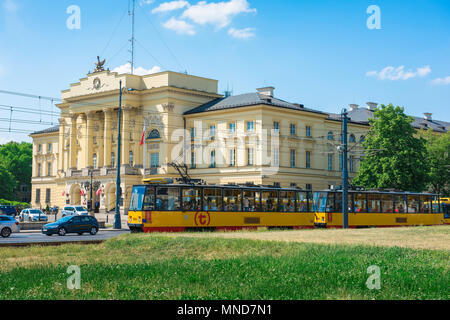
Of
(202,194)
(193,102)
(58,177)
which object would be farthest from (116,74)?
(202,194)

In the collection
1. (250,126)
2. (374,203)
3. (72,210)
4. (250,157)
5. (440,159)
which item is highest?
(250,126)

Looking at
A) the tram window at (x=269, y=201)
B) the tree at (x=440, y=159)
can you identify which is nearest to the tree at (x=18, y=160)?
the tree at (x=440, y=159)

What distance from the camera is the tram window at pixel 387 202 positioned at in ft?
152

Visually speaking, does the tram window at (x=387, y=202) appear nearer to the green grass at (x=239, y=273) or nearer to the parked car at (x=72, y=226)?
the parked car at (x=72, y=226)

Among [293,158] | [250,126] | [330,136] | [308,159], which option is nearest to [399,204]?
[293,158]

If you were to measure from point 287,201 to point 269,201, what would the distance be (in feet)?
6.45

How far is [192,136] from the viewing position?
77188 millimetres

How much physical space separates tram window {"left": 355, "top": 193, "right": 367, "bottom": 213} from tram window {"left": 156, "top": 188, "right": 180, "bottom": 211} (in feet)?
50.8

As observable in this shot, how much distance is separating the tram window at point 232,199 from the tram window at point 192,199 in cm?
199

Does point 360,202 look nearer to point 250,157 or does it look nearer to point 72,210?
point 250,157

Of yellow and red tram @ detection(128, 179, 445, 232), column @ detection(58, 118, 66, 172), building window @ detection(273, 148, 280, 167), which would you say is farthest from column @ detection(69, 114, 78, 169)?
yellow and red tram @ detection(128, 179, 445, 232)

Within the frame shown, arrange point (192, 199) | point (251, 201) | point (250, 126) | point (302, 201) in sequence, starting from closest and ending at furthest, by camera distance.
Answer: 1. point (192, 199)
2. point (251, 201)
3. point (302, 201)
4. point (250, 126)

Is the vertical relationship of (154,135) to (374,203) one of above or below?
above
